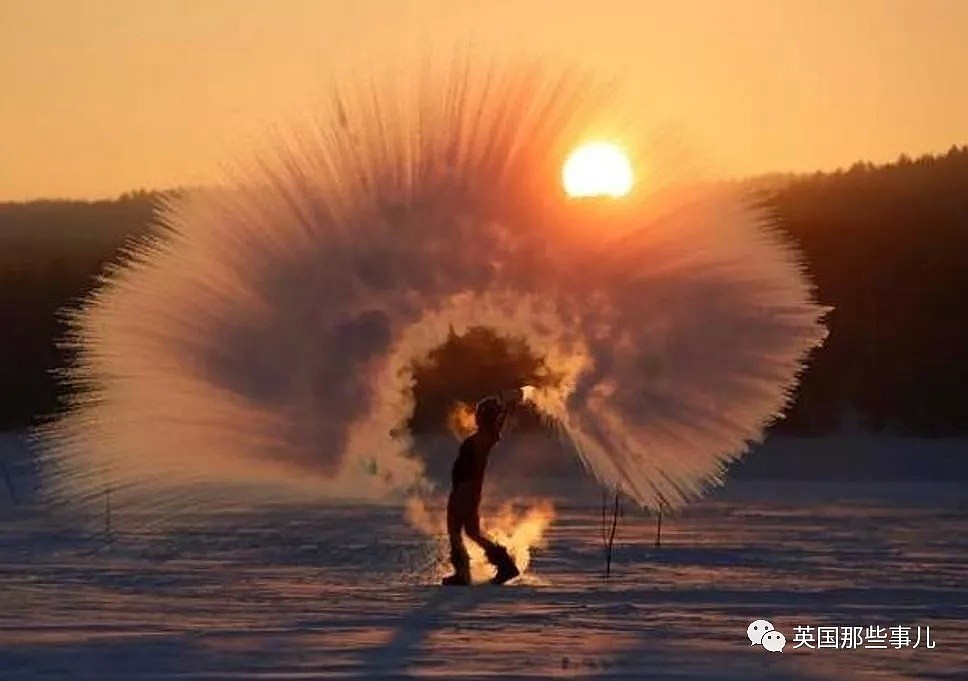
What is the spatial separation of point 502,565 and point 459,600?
1.20 metres

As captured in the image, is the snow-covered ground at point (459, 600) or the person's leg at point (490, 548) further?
the person's leg at point (490, 548)

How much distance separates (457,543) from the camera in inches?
571

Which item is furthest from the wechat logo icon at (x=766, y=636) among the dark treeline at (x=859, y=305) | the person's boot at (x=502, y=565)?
the dark treeline at (x=859, y=305)

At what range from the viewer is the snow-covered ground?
34.6ft

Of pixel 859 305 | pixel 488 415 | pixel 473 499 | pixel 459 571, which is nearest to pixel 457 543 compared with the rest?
pixel 459 571

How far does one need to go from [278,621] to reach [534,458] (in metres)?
18.6

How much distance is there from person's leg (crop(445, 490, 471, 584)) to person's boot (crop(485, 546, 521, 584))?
0.18 meters

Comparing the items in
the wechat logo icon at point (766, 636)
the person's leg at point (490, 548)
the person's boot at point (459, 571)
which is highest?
the person's leg at point (490, 548)

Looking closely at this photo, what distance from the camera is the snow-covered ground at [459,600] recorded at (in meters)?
10.5

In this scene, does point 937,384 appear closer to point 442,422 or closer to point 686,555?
point 442,422

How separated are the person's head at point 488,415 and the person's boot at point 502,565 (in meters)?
0.86

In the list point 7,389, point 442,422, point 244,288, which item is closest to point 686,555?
point 244,288

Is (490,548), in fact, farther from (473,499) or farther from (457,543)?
(473,499)

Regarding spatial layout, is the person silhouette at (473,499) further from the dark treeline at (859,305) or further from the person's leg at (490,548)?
the dark treeline at (859,305)
